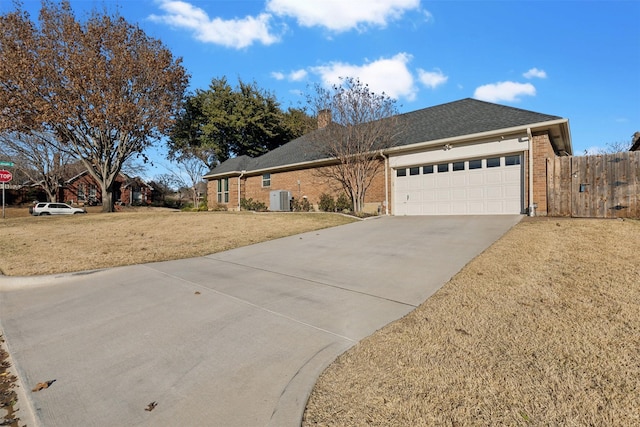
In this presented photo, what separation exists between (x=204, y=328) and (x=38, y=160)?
134 feet

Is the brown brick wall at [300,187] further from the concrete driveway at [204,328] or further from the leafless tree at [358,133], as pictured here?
the concrete driveway at [204,328]

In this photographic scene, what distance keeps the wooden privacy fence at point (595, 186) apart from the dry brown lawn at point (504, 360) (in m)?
6.88

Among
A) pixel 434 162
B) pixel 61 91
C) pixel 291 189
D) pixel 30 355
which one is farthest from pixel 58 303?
pixel 61 91

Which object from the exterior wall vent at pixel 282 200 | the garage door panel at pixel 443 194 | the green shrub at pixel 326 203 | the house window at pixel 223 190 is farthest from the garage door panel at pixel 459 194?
the house window at pixel 223 190

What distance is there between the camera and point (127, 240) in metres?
9.69

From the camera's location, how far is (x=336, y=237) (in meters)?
9.23

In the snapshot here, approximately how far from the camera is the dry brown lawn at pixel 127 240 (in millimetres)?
7090

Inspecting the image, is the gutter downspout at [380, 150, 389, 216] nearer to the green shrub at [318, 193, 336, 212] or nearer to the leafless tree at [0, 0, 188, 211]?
the green shrub at [318, 193, 336, 212]

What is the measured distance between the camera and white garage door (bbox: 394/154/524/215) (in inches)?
465

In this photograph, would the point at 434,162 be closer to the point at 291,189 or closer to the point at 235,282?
the point at 291,189

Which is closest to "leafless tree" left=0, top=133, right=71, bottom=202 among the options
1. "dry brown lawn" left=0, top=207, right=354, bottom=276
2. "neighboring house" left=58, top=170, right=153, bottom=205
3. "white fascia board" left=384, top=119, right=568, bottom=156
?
"neighboring house" left=58, top=170, right=153, bottom=205

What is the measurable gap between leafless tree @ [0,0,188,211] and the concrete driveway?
16657 millimetres

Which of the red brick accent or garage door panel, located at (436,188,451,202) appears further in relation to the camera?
garage door panel, located at (436,188,451,202)

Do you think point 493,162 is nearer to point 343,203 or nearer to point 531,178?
point 531,178
